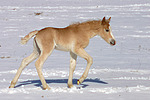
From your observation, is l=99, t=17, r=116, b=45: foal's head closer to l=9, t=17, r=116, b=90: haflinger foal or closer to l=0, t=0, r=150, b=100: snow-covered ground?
l=9, t=17, r=116, b=90: haflinger foal

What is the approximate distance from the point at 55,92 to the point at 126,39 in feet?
51.1

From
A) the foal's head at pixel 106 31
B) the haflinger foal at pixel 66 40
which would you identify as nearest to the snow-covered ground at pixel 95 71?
the haflinger foal at pixel 66 40

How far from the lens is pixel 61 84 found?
385 inches

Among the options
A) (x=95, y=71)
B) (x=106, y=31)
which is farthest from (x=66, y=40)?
(x=95, y=71)

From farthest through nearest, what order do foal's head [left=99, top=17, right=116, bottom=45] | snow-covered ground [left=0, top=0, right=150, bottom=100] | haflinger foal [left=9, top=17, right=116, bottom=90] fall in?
foal's head [left=99, top=17, right=116, bottom=45] < haflinger foal [left=9, top=17, right=116, bottom=90] < snow-covered ground [left=0, top=0, right=150, bottom=100]

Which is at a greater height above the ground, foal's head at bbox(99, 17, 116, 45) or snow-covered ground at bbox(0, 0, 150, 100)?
foal's head at bbox(99, 17, 116, 45)

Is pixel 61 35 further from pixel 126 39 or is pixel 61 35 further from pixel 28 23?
pixel 28 23

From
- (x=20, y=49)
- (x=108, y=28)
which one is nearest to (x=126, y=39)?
(x=20, y=49)

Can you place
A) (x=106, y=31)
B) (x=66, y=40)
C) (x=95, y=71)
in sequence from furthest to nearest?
(x=95, y=71) < (x=106, y=31) < (x=66, y=40)

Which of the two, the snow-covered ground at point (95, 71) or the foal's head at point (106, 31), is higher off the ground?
the foal's head at point (106, 31)

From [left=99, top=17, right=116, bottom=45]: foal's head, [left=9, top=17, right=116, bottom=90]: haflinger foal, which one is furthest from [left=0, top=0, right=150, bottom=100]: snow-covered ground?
[left=99, top=17, right=116, bottom=45]: foal's head

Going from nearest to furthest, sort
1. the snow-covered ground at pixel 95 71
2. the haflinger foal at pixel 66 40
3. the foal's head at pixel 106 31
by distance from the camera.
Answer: the snow-covered ground at pixel 95 71
the haflinger foal at pixel 66 40
the foal's head at pixel 106 31

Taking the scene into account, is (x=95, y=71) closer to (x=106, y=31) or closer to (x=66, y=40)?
(x=106, y=31)

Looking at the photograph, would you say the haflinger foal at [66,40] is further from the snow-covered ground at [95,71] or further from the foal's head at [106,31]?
the snow-covered ground at [95,71]
